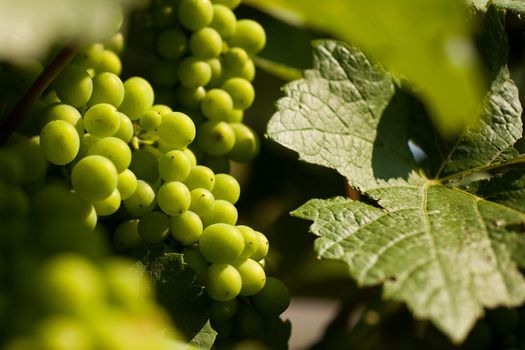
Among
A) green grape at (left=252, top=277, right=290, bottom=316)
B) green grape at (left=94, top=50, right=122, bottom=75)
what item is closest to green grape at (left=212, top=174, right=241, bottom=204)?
green grape at (left=252, top=277, right=290, bottom=316)

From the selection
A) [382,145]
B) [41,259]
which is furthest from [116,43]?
[41,259]

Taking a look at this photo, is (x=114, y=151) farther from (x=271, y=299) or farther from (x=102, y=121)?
(x=271, y=299)

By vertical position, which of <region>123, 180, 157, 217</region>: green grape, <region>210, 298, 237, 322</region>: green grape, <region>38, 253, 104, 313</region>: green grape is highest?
<region>38, 253, 104, 313</region>: green grape

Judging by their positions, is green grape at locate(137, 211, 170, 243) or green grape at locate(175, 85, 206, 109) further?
green grape at locate(175, 85, 206, 109)

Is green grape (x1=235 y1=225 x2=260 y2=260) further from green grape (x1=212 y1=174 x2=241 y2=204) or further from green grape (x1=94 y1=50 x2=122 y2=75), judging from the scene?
green grape (x1=94 y1=50 x2=122 y2=75)

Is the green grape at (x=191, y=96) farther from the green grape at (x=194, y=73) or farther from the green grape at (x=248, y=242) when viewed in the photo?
the green grape at (x=248, y=242)

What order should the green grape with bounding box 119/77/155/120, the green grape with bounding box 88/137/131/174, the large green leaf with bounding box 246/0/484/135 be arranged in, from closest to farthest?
1. the large green leaf with bounding box 246/0/484/135
2. the green grape with bounding box 88/137/131/174
3. the green grape with bounding box 119/77/155/120

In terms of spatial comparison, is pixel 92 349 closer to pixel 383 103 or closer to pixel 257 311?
pixel 257 311
